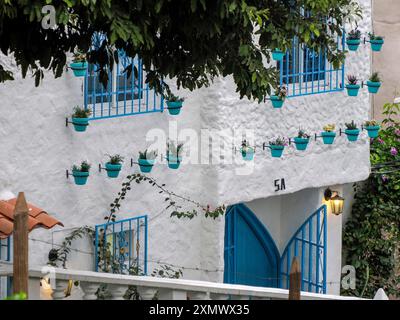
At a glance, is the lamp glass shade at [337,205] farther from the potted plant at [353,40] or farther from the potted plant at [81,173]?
the potted plant at [81,173]

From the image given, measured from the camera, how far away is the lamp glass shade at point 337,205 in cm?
1664

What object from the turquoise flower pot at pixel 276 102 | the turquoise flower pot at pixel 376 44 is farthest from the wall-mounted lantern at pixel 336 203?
the turquoise flower pot at pixel 276 102

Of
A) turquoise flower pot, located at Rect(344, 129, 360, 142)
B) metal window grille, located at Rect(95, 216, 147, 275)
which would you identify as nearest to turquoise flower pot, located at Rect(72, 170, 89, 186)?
metal window grille, located at Rect(95, 216, 147, 275)

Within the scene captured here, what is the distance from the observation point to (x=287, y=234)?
1703 cm

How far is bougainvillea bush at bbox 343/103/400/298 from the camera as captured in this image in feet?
56.9

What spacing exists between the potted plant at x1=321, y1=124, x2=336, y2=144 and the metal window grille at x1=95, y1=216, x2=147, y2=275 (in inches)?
95.8

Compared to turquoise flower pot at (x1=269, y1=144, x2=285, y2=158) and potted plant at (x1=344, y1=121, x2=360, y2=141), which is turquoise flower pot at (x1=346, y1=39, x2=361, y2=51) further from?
turquoise flower pot at (x1=269, y1=144, x2=285, y2=158)

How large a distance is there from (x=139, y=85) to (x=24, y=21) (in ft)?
15.0

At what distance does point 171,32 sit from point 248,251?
22.4ft

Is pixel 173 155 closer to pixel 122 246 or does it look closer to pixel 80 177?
pixel 122 246

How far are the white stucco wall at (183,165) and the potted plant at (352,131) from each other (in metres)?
0.15

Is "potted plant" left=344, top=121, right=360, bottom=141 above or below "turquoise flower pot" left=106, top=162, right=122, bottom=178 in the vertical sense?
above
